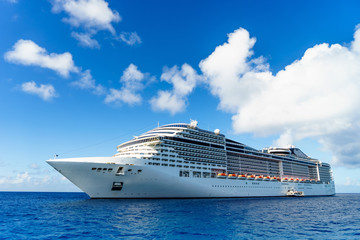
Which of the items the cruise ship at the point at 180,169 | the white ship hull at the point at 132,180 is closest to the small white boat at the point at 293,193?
the cruise ship at the point at 180,169

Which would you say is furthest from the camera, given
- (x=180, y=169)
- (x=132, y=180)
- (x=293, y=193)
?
(x=293, y=193)

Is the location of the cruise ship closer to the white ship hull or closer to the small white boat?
the white ship hull

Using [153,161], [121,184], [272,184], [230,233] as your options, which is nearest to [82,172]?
[121,184]

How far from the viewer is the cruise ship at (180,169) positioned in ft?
133

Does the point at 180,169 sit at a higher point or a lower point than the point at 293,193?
higher

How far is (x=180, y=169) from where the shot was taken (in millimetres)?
48156

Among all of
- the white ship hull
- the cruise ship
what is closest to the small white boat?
the cruise ship

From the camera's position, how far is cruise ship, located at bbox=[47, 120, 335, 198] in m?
40.5

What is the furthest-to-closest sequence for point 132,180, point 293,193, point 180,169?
point 293,193
point 180,169
point 132,180

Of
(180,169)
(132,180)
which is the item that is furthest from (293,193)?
(132,180)

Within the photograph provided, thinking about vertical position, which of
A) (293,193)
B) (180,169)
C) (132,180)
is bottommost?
(293,193)

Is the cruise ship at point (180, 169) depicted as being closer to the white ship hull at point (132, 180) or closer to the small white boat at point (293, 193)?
the white ship hull at point (132, 180)

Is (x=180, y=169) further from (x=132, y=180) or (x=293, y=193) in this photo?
(x=293, y=193)

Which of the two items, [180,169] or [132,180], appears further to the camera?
[180,169]
